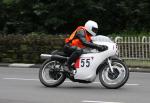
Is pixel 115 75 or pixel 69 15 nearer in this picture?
pixel 115 75

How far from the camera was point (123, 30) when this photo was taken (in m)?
30.6

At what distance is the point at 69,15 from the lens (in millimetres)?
30828

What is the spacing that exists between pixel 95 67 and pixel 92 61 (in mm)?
161

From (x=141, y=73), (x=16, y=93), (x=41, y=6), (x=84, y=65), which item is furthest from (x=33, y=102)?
(x=41, y=6)

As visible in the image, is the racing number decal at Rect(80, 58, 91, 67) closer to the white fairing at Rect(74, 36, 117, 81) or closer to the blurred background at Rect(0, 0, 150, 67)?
the white fairing at Rect(74, 36, 117, 81)

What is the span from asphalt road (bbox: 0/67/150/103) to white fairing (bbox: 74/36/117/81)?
336 millimetres

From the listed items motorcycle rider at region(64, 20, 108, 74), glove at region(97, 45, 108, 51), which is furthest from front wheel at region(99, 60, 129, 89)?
motorcycle rider at region(64, 20, 108, 74)

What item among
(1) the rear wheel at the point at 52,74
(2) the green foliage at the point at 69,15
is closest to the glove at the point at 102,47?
(1) the rear wheel at the point at 52,74

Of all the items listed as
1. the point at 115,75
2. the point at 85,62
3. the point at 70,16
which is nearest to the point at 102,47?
the point at 85,62

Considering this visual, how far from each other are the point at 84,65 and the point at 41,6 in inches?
652

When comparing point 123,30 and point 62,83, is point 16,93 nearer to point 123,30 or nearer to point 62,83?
point 62,83

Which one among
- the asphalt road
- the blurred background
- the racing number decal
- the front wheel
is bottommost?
the asphalt road

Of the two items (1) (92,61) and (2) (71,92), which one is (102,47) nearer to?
(1) (92,61)

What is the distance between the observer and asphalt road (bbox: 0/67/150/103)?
12172mm
